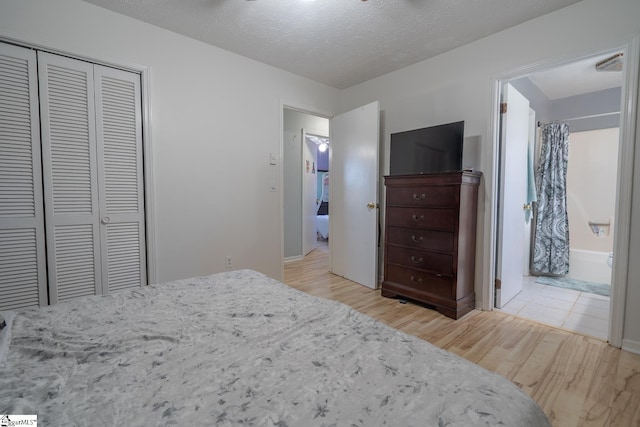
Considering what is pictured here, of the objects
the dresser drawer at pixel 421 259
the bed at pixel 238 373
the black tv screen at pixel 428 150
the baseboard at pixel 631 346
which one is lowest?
the baseboard at pixel 631 346

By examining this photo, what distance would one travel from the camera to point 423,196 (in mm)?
2627

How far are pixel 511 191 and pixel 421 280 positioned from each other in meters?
1.24

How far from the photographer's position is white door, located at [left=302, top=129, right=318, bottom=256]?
16.3 ft

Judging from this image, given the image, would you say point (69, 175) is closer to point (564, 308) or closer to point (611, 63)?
point (564, 308)

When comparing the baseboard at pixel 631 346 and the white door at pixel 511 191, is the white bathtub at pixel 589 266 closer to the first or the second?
the white door at pixel 511 191

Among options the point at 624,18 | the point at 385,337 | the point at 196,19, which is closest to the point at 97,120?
the point at 196,19

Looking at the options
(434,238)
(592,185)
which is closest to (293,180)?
(434,238)

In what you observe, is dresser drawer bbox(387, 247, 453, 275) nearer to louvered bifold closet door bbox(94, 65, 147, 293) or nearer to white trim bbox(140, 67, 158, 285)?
white trim bbox(140, 67, 158, 285)

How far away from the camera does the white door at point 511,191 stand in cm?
266

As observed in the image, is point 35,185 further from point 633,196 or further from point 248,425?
point 633,196

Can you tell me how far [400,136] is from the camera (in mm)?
3074

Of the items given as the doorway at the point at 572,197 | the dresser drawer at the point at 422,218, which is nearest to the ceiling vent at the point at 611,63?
the doorway at the point at 572,197

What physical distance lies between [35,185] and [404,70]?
139 inches

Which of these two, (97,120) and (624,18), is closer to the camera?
(624,18)
